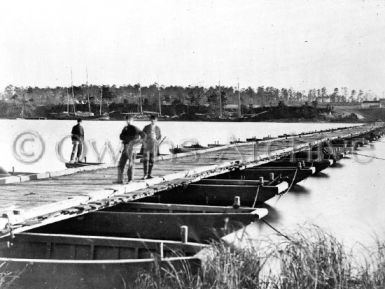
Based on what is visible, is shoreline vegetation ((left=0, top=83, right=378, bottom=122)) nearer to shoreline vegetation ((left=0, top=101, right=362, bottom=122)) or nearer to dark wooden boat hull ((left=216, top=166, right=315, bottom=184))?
shoreline vegetation ((left=0, top=101, right=362, bottom=122))

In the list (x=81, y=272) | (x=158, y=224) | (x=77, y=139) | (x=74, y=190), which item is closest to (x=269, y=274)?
(x=81, y=272)

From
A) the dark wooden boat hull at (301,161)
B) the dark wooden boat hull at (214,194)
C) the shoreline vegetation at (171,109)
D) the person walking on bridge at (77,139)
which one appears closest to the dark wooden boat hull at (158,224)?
the dark wooden boat hull at (214,194)

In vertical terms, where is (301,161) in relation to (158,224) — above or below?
above

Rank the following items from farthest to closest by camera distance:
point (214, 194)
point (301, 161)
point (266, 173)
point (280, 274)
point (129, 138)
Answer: point (301, 161) < point (266, 173) < point (214, 194) < point (129, 138) < point (280, 274)

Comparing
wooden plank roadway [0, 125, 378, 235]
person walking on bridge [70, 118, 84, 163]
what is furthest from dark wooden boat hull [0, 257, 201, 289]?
person walking on bridge [70, 118, 84, 163]

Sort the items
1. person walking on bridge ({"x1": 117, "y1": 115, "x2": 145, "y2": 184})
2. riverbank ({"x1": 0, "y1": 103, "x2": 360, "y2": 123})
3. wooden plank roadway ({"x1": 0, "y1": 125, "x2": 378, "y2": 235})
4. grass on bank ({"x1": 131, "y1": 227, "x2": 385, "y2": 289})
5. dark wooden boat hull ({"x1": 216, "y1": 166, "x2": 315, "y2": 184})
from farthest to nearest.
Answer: riverbank ({"x1": 0, "y1": 103, "x2": 360, "y2": 123}) → dark wooden boat hull ({"x1": 216, "y1": 166, "x2": 315, "y2": 184}) → person walking on bridge ({"x1": 117, "y1": 115, "x2": 145, "y2": 184}) → wooden plank roadway ({"x1": 0, "y1": 125, "x2": 378, "y2": 235}) → grass on bank ({"x1": 131, "y1": 227, "x2": 385, "y2": 289})

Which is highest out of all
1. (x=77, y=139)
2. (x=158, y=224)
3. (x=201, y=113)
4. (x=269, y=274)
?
(x=201, y=113)

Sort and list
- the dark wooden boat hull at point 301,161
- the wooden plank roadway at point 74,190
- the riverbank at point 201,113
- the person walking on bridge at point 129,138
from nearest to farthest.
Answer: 1. the wooden plank roadway at point 74,190
2. the person walking on bridge at point 129,138
3. the dark wooden boat hull at point 301,161
4. the riverbank at point 201,113

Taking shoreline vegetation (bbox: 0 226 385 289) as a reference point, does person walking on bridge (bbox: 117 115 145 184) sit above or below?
above

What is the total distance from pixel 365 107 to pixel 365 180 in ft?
440

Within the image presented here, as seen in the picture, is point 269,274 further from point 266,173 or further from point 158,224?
point 266,173

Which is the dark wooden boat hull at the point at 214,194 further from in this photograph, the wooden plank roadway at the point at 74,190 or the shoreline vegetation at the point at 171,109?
the shoreline vegetation at the point at 171,109

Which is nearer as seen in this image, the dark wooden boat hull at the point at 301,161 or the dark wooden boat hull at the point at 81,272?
the dark wooden boat hull at the point at 81,272

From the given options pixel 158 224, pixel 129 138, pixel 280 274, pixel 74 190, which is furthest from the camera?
pixel 74 190
